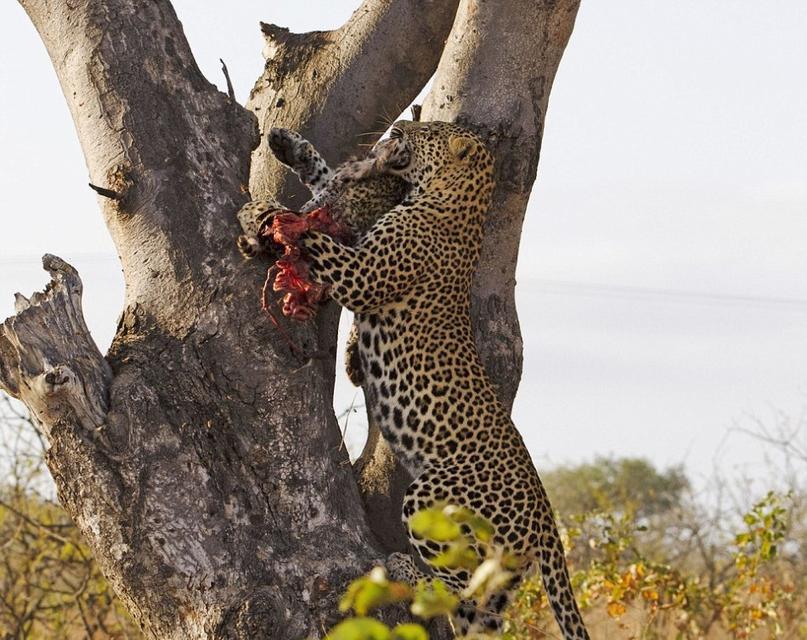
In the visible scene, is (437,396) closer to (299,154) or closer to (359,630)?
(299,154)

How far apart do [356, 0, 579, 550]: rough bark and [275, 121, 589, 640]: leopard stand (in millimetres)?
260

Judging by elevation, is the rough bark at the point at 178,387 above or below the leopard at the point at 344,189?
below

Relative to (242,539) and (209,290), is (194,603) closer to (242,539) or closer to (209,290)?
(242,539)

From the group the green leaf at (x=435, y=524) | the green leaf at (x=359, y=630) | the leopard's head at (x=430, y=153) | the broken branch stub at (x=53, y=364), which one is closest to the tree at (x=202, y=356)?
the broken branch stub at (x=53, y=364)

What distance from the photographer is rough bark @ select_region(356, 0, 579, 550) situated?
241 inches

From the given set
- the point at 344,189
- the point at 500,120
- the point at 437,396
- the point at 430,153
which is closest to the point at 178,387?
the point at 437,396

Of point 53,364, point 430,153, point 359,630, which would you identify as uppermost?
point 430,153

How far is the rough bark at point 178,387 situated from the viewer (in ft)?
15.7

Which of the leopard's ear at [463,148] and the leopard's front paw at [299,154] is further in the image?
the leopard's front paw at [299,154]

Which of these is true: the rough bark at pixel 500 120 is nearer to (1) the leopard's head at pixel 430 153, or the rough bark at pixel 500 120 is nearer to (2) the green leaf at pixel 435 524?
(1) the leopard's head at pixel 430 153

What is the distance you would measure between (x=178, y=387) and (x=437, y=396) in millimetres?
1234

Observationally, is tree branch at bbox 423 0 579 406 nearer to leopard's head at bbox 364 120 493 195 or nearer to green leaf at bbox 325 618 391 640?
leopard's head at bbox 364 120 493 195

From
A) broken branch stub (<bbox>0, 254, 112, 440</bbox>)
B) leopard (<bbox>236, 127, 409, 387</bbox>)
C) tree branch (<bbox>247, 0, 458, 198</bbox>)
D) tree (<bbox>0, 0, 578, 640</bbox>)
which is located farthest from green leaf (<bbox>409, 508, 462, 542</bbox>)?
tree branch (<bbox>247, 0, 458, 198</bbox>)

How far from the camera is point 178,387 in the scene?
5016mm
